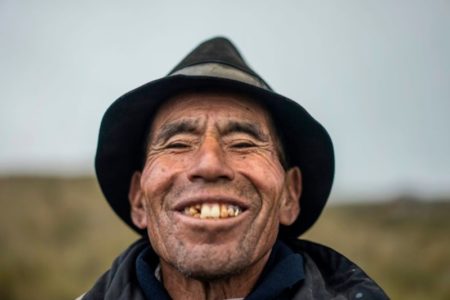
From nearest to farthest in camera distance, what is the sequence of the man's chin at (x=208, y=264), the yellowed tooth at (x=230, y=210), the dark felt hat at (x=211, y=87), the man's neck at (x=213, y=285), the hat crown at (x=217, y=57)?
the man's chin at (x=208, y=264) → the yellowed tooth at (x=230, y=210) → the man's neck at (x=213, y=285) → the dark felt hat at (x=211, y=87) → the hat crown at (x=217, y=57)

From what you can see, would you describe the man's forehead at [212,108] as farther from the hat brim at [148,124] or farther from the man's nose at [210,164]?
the man's nose at [210,164]

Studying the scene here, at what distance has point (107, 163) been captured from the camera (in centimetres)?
414

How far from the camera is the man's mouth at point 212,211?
3365 millimetres

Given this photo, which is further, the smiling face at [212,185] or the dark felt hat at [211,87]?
the dark felt hat at [211,87]

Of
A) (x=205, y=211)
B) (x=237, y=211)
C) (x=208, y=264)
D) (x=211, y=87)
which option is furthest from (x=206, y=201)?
(x=211, y=87)

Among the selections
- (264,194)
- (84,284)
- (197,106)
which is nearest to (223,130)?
(197,106)

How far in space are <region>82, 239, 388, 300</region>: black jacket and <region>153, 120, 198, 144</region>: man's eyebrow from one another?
0.82 metres

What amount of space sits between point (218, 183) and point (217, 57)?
96 centimetres

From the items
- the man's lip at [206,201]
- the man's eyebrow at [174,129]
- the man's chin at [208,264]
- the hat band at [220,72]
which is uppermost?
the hat band at [220,72]

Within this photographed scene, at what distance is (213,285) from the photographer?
3578 mm

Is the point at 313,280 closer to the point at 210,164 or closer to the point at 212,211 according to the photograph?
the point at 212,211

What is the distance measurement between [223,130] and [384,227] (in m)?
13.4

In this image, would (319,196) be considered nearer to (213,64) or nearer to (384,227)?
(213,64)

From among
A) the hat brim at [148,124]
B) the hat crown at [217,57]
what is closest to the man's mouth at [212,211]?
the hat brim at [148,124]
